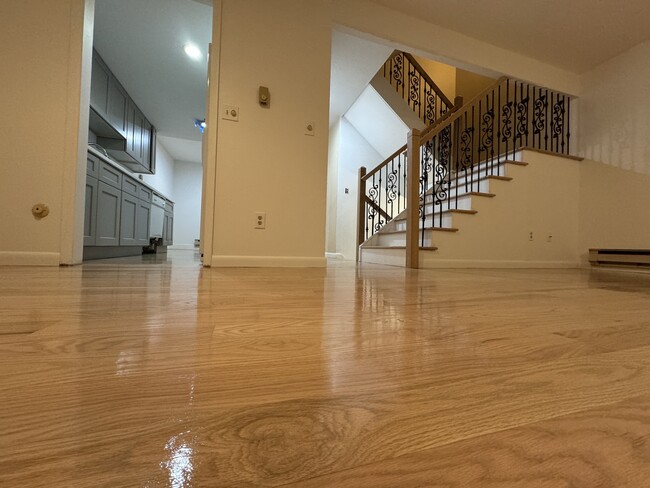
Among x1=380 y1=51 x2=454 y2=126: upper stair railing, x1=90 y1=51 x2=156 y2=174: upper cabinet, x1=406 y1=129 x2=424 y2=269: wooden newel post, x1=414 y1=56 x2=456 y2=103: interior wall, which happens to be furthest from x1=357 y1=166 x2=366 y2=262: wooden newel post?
x1=90 y1=51 x2=156 y2=174: upper cabinet

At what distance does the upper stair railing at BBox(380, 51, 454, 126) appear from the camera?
182 inches

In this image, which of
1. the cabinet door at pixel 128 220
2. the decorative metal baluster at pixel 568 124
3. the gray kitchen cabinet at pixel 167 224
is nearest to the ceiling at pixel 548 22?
the decorative metal baluster at pixel 568 124

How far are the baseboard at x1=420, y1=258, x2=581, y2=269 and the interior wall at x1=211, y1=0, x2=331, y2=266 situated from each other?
3.57 ft

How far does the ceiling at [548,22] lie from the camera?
2.74 m

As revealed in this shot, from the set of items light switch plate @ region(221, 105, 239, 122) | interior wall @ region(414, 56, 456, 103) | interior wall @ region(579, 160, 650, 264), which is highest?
interior wall @ region(414, 56, 456, 103)

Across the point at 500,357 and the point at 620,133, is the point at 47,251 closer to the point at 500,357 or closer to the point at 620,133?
the point at 500,357

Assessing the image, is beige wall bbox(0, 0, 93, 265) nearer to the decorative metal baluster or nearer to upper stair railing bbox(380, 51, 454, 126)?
upper stair railing bbox(380, 51, 454, 126)

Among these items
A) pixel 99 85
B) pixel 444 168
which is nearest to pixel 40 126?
pixel 99 85

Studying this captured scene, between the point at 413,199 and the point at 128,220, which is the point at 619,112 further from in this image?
the point at 128,220

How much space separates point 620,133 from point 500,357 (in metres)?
4.21

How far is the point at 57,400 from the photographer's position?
1.04 feet

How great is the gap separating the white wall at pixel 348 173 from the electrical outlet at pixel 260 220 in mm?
3025

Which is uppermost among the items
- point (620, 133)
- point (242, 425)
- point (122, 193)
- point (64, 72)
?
point (620, 133)

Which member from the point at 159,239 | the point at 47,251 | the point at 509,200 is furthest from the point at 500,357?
the point at 159,239
